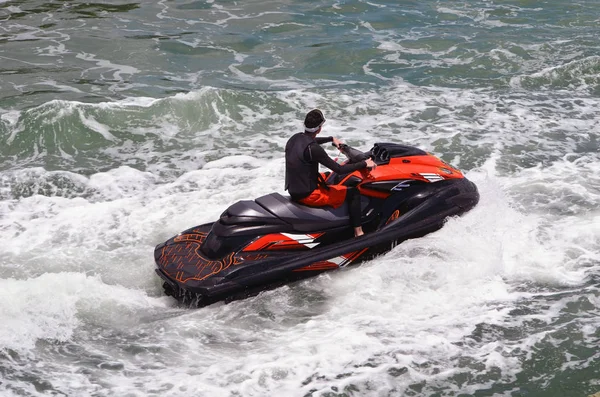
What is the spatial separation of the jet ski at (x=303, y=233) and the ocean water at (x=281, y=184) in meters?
0.17

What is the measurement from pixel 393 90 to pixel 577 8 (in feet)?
21.7

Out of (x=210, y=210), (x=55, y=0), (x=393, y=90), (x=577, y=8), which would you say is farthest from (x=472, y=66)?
(x=55, y=0)

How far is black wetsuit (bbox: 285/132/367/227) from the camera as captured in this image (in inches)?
288

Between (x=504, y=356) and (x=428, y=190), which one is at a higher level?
(x=428, y=190)

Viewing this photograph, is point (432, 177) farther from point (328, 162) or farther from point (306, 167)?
point (306, 167)

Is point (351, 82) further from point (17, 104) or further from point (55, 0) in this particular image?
point (55, 0)

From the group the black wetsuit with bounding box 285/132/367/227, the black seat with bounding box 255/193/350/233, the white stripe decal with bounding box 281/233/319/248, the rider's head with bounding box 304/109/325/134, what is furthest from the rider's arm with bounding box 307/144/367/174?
the white stripe decal with bounding box 281/233/319/248

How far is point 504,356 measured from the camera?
6430 millimetres

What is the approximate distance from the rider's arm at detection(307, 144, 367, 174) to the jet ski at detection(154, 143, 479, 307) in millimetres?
96

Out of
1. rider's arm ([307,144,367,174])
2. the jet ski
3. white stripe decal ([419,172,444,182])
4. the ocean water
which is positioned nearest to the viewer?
the ocean water

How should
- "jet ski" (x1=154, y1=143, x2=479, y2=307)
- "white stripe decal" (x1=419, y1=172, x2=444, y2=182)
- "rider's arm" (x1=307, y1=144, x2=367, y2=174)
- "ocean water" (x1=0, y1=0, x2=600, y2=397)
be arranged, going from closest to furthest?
"ocean water" (x1=0, y1=0, x2=600, y2=397)
"jet ski" (x1=154, y1=143, x2=479, y2=307)
"rider's arm" (x1=307, y1=144, x2=367, y2=174)
"white stripe decal" (x1=419, y1=172, x2=444, y2=182)

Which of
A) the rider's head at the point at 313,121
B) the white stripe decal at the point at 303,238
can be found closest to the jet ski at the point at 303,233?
the white stripe decal at the point at 303,238

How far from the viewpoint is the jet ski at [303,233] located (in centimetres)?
717

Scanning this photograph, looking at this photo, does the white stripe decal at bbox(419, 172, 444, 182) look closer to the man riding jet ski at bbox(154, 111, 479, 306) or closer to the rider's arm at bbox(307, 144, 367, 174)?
the man riding jet ski at bbox(154, 111, 479, 306)
